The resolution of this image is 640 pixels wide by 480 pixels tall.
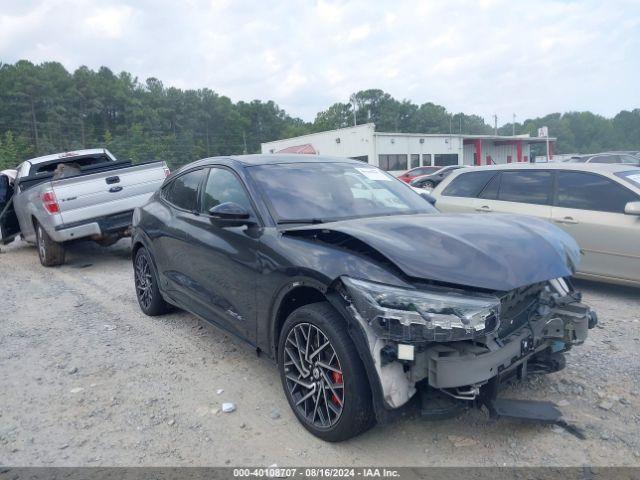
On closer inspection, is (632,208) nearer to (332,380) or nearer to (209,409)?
(332,380)

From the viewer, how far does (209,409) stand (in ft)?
11.1

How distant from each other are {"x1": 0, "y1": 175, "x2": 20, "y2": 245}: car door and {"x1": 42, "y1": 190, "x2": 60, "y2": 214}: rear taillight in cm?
281

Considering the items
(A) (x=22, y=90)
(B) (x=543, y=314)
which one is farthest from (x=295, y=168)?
(A) (x=22, y=90)

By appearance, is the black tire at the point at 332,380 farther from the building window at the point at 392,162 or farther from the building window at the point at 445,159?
the building window at the point at 445,159

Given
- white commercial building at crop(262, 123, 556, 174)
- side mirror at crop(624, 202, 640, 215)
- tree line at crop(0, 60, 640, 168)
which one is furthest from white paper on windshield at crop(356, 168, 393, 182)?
tree line at crop(0, 60, 640, 168)

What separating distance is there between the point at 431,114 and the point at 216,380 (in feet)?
346

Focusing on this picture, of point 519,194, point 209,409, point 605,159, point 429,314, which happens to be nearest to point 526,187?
point 519,194

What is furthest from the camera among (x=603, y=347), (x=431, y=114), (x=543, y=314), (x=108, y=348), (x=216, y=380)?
(x=431, y=114)

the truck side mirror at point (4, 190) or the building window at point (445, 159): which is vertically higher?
Answer: the building window at point (445, 159)

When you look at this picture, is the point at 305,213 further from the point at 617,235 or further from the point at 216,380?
the point at 617,235

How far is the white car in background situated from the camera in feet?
17.7

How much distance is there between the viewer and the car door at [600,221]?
536cm

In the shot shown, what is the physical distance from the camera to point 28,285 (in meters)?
7.26

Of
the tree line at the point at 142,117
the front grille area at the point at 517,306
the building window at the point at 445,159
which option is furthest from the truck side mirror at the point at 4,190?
the tree line at the point at 142,117
